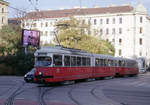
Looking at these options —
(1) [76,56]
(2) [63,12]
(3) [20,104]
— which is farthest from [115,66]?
(2) [63,12]

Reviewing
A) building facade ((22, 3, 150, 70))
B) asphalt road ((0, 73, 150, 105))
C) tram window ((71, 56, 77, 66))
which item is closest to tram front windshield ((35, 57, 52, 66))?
asphalt road ((0, 73, 150, 105))

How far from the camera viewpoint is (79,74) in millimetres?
30281

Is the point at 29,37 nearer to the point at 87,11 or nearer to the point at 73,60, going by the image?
the point at 73,60

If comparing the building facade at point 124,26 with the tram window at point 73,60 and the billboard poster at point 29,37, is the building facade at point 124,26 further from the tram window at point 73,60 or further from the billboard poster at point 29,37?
the tram window at point 73,60

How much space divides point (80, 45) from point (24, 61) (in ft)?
46.2

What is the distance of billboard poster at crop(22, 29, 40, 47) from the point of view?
47228mm

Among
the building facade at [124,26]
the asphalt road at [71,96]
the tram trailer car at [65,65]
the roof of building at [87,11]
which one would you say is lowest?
the asphalt road at [71,96]

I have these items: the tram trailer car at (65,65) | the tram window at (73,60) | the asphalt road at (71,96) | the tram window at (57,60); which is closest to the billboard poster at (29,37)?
the tram trailer car at (65,65)

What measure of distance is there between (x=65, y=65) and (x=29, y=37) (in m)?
22.2

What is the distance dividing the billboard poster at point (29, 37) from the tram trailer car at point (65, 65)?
45.4 feet

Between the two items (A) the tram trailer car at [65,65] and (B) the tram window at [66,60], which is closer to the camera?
(A) the tram trailer car at [65,65]

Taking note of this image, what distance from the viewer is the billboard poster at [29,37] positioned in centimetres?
4723

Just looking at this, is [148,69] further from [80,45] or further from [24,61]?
[24,61]

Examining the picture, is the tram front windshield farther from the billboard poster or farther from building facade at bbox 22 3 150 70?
building facade at bbox 22 3 150 70
